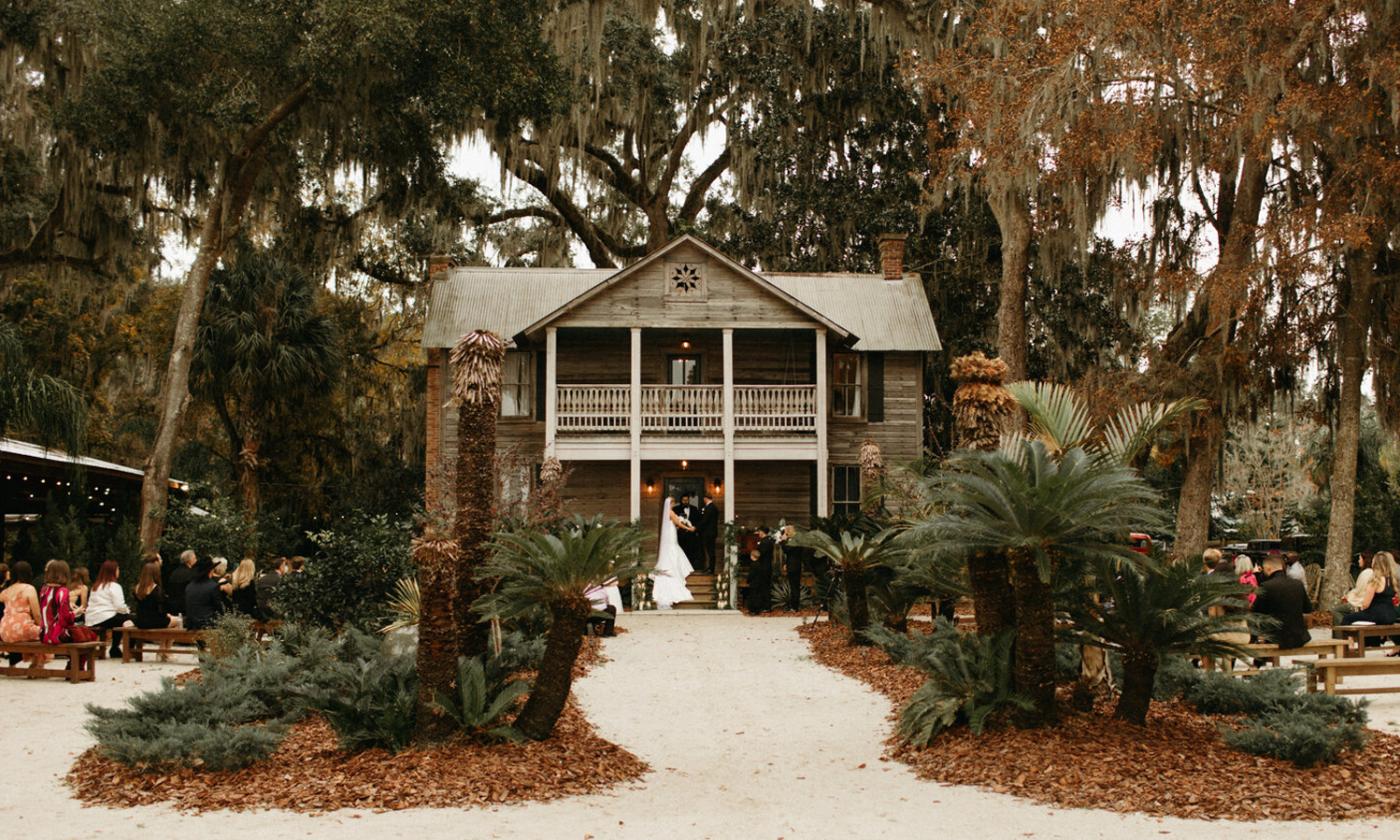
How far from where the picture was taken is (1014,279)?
25500 millimetres

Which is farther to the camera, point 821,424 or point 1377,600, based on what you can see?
point 821,424

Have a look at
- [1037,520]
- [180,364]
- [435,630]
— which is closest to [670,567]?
[180,364]

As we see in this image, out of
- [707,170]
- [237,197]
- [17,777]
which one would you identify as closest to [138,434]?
[237,197]

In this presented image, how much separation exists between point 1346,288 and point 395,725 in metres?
18.9

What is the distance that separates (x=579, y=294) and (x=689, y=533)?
494cm

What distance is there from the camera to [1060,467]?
818 centimetres

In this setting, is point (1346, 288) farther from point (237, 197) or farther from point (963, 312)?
point (237, 197)

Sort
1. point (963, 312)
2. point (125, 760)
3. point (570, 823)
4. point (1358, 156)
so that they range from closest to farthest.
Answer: point (570, 823) < point (125, 760) < point (1358, 156) < point (963, 312)

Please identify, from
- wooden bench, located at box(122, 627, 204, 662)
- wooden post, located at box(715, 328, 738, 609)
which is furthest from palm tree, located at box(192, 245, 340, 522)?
wooden bench, located at box(122, 627, 204, 662)

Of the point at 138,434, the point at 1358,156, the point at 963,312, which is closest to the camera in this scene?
the point at 1358,156

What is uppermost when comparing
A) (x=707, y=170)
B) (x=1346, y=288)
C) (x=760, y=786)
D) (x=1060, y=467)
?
(x=707, y=170)

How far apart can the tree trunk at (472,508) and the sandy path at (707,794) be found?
1501 millimetres

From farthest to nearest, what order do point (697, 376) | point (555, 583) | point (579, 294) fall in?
point (697, 376) < point (579, 294) < point (555, 583)

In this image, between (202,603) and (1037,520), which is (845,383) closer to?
(202,603)
